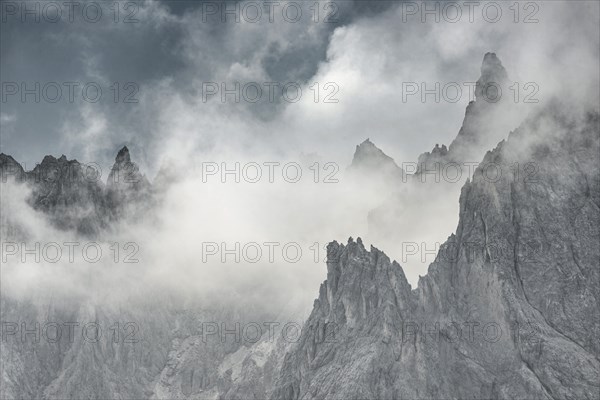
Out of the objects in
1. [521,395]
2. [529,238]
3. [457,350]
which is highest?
[529,238]

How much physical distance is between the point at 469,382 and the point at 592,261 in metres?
49.1

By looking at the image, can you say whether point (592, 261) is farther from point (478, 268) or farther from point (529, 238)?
point (478, 268)

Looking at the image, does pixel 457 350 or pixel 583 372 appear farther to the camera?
pixel 457 350

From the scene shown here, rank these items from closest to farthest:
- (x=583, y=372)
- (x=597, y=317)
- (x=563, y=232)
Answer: (x=583, y=372) → (x=597, y=317) → (x=563, y=232)

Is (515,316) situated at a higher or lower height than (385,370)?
higher

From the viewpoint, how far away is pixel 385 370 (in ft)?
593

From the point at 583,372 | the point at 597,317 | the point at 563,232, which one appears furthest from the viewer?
the point at 563,232

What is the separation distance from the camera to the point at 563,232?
19738 cm

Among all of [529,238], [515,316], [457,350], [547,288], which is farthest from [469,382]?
[529,238]

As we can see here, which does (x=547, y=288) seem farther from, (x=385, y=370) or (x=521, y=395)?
(x=385, y=370)

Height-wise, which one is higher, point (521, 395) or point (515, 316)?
point (515, 316)

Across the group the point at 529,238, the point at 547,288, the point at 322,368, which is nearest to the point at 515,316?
the point at 547,288

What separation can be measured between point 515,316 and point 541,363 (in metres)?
14.1

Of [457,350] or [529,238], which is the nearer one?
[457,350]
